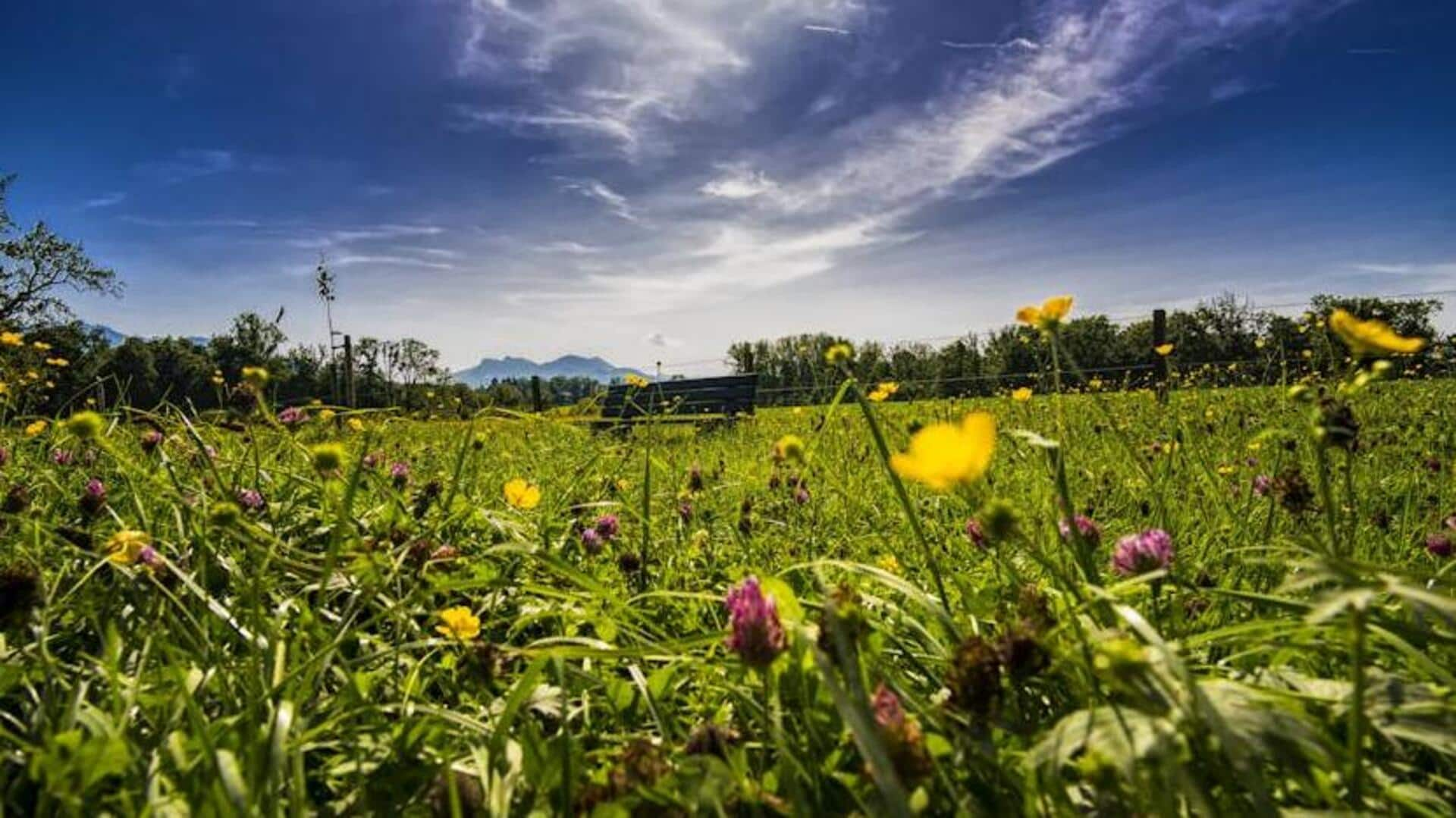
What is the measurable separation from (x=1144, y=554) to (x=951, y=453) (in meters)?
0.59

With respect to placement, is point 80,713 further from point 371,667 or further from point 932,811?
point 932,811

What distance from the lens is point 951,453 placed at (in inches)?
18.6

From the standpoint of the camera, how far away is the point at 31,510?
4.89ft

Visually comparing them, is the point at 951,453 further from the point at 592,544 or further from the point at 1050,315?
the point at 592,544

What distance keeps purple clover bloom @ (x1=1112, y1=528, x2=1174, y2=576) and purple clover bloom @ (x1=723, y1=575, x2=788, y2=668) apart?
506 millimetres

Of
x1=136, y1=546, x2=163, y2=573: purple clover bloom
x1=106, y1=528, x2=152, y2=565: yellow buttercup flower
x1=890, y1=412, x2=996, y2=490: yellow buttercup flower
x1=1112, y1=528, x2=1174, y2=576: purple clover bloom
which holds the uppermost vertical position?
x1=890, y1=412, x2=996, y2=490: yellow buttercup flower

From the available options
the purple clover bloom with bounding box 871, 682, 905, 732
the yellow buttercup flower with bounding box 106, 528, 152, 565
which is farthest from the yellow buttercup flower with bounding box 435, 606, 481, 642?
the purple clover bloom with bounding box 871, 682, 905, 732

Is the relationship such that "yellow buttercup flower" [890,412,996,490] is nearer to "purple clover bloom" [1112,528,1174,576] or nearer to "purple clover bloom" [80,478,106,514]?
"purple clover bloom" [1112,528,1174,576]

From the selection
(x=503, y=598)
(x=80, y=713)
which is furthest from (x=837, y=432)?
(x=80, y=713)

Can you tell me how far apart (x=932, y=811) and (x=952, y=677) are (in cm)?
12

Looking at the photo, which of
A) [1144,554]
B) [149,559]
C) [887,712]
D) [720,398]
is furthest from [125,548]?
[720,398]

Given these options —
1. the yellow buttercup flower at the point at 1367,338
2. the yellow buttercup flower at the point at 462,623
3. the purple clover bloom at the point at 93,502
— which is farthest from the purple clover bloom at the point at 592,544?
the yellow buttercup flower at the point at 1367,338

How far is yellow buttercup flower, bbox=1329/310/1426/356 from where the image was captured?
29.8 inches

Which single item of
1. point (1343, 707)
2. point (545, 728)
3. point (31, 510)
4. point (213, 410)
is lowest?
point (545, 728)
